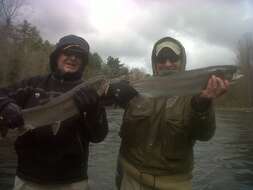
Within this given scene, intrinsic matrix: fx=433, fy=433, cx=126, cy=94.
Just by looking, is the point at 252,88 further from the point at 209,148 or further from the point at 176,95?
the point at 176,95

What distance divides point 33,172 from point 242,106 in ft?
207

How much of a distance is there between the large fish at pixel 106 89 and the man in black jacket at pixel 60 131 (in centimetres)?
9

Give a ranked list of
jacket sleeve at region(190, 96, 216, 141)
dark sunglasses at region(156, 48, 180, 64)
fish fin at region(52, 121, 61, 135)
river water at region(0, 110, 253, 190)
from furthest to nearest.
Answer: river water at region(0, 110, 253, 190) → dark sunglasses at region(156, 48, 180, 64) → fish fin at region(52, 121, 61, 135) → jacket sleeve at region(190, 96, 216, 141)

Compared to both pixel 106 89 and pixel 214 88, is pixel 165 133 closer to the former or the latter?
pixel 214 88

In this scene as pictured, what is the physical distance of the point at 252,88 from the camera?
67.2 m

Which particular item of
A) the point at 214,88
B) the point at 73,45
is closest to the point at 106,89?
the point at 73,45

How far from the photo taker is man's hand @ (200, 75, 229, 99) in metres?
4.89

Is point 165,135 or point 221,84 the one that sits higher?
point 221,84

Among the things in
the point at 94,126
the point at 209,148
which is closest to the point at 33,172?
the point at 94,126

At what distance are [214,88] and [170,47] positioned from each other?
813mm

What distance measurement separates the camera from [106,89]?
521 centimetres

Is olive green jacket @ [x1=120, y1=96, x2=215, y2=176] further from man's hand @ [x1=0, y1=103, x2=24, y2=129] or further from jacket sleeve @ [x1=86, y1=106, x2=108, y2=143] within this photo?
man's hand @ [x1=0, y1=103, x2=24, y2=129]

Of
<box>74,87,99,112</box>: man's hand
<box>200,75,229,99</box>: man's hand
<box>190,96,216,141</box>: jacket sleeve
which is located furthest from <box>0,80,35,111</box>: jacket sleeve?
<box>200,75,229,99</box>: man's hand

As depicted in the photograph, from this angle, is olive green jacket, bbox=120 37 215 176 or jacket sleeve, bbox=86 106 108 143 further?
jacket sleeve, bbox=86 106 108 143
